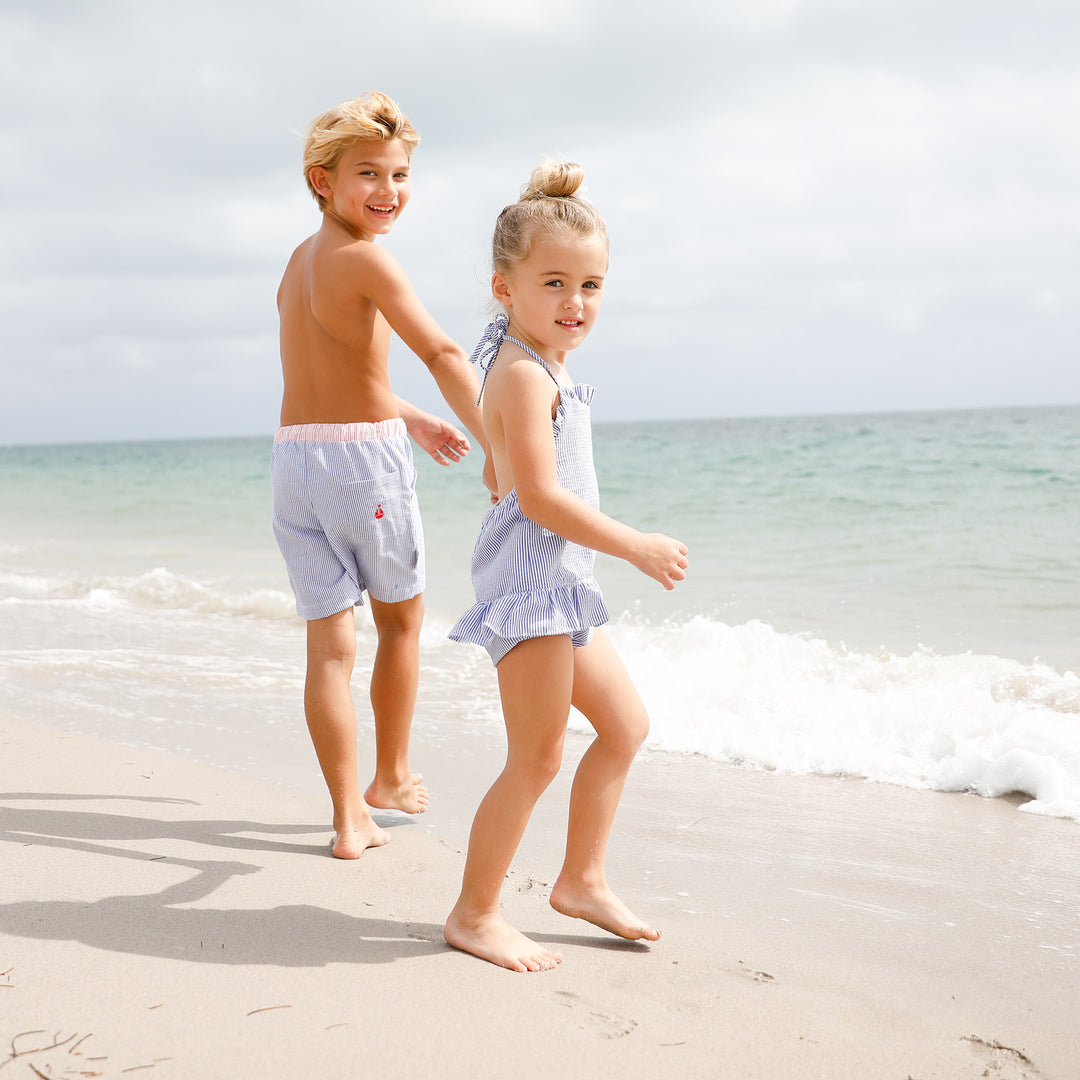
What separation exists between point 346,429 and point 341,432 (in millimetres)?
15

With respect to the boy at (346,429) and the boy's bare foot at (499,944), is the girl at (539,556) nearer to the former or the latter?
the boy's bare foot at (499,944)

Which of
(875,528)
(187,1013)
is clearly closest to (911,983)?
(187,1013)

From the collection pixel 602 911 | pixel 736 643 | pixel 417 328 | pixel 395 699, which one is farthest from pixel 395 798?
pixel 736 643

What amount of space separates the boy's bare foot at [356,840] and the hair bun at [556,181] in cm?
154

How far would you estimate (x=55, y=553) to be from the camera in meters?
10.9

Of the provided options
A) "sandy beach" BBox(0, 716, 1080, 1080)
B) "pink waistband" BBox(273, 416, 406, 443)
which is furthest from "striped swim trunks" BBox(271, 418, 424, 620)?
"sandy beach" BBox(0, 716, 1080, 1080)

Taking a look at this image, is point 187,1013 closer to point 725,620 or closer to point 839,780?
point 839,780

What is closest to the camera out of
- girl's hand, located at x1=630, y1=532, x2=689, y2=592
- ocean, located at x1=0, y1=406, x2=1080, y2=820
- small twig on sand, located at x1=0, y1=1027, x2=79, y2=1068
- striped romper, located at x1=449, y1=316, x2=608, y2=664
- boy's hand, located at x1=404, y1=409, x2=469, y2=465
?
small twig on sand, located at x1=0, y1=1027, x2=79, y2=1068

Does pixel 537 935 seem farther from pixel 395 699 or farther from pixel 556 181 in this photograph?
pixel 556 181

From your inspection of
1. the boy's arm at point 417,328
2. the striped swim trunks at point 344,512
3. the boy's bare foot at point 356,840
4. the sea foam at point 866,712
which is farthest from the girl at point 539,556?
the sea foam at point 866,712

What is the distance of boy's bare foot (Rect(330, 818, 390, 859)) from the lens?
253cm

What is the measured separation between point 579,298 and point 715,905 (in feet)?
4.50

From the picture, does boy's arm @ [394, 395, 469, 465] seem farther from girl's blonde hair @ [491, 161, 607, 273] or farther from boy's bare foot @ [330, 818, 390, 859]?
boy's bare foot @ [330, 818, 390, 859]

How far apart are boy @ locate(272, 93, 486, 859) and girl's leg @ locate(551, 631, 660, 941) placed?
2.20 feet
